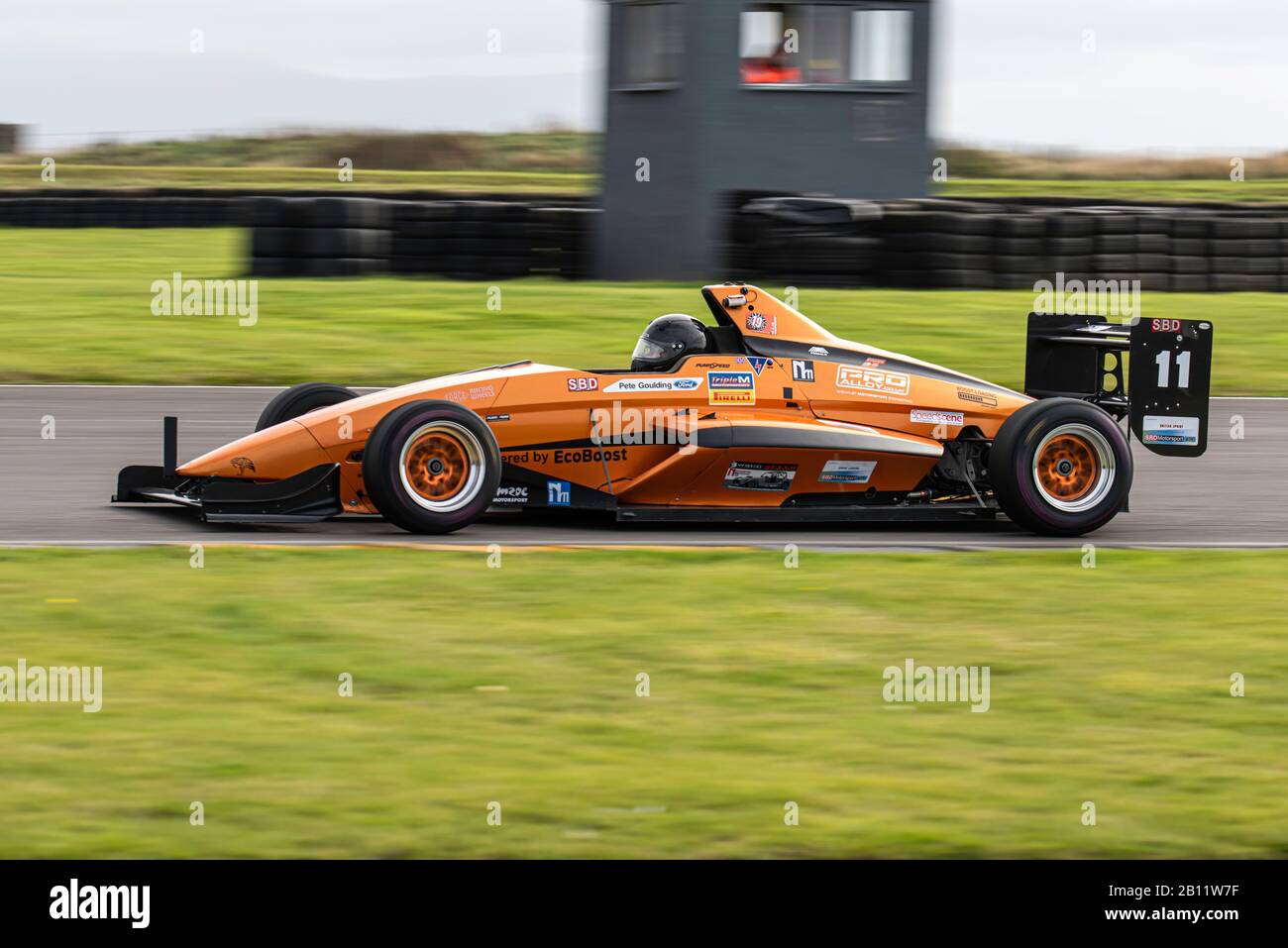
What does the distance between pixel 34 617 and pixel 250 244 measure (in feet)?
43.7

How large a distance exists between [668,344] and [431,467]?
1.51m

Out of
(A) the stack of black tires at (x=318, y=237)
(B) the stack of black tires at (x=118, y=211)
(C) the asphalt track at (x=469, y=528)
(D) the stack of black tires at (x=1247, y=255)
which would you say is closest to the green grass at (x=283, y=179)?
(B) the stack of black tires at (x=118, y=211)

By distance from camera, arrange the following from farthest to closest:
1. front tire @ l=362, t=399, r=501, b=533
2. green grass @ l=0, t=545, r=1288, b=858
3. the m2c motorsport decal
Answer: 1. the m2c motorsport decal
2. front tire @ l=362, t=399, r=501, b=533
3. green grass @ l=0, t=545, r=1288, b=858

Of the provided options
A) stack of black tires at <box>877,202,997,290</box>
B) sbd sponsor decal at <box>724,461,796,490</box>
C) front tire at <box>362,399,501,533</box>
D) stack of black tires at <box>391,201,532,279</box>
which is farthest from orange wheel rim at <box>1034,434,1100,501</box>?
stack of black tires at <box>391,201,532,279</box>

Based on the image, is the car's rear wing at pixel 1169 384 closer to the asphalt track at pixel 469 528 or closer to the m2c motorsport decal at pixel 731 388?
the asphalt track at pixel 469 528

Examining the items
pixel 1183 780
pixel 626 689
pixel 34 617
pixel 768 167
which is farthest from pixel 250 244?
pixel 1183 780

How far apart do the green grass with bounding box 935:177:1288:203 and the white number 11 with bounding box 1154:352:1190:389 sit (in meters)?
27.5

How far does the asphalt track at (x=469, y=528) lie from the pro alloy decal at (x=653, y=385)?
30.5 inches

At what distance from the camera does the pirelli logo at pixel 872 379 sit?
958 centimetres

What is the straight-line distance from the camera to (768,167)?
2208 centimetres

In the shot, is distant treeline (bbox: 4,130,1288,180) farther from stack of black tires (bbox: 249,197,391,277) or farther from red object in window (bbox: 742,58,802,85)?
stack of black tires (bbox: 249,197,391,277)

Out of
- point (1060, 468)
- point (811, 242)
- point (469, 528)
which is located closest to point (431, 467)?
point (469, 528)

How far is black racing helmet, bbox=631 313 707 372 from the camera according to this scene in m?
9.51

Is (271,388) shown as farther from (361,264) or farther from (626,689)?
(626,689)
